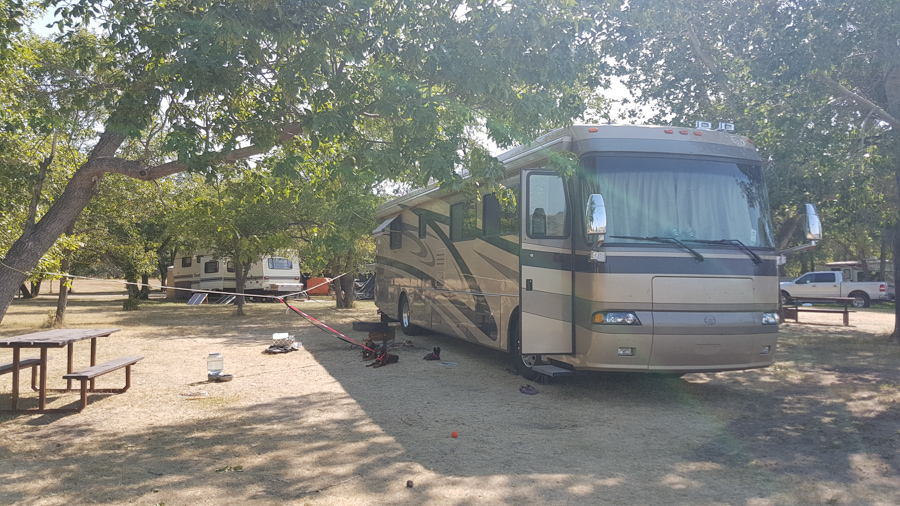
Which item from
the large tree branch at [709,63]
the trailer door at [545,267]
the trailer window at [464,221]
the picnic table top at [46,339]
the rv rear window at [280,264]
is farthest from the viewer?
the rv rear window at [280,264]

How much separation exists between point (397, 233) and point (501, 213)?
549 cm

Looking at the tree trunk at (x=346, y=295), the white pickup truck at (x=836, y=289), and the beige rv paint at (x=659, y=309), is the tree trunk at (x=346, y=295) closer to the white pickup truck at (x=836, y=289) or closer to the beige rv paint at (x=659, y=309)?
the beige rv paint at (x=659, y=309)

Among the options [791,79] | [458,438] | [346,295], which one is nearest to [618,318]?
[458,438]

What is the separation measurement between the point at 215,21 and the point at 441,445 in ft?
14.0

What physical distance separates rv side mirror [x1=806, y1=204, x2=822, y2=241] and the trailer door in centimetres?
258

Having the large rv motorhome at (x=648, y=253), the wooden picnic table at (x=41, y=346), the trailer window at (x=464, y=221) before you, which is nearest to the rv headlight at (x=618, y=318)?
the large rv motorhome at (x=648, y=253)

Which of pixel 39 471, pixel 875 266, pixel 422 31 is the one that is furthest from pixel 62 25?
pixel 875 266

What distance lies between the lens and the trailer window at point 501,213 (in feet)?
29.1

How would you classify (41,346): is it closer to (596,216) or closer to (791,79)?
(596,216)

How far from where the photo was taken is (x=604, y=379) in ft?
30.3

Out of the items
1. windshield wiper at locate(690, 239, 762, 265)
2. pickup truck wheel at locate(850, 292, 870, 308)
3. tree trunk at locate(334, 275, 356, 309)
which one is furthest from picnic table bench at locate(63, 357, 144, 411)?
pickup truck wheel at locate(850, 292, 870, 308)

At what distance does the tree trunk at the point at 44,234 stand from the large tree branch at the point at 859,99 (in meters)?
11.9

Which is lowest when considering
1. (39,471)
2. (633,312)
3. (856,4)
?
(39,471)

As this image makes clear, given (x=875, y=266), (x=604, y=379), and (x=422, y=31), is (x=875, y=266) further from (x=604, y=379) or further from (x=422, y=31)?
(x=422, y=31)
